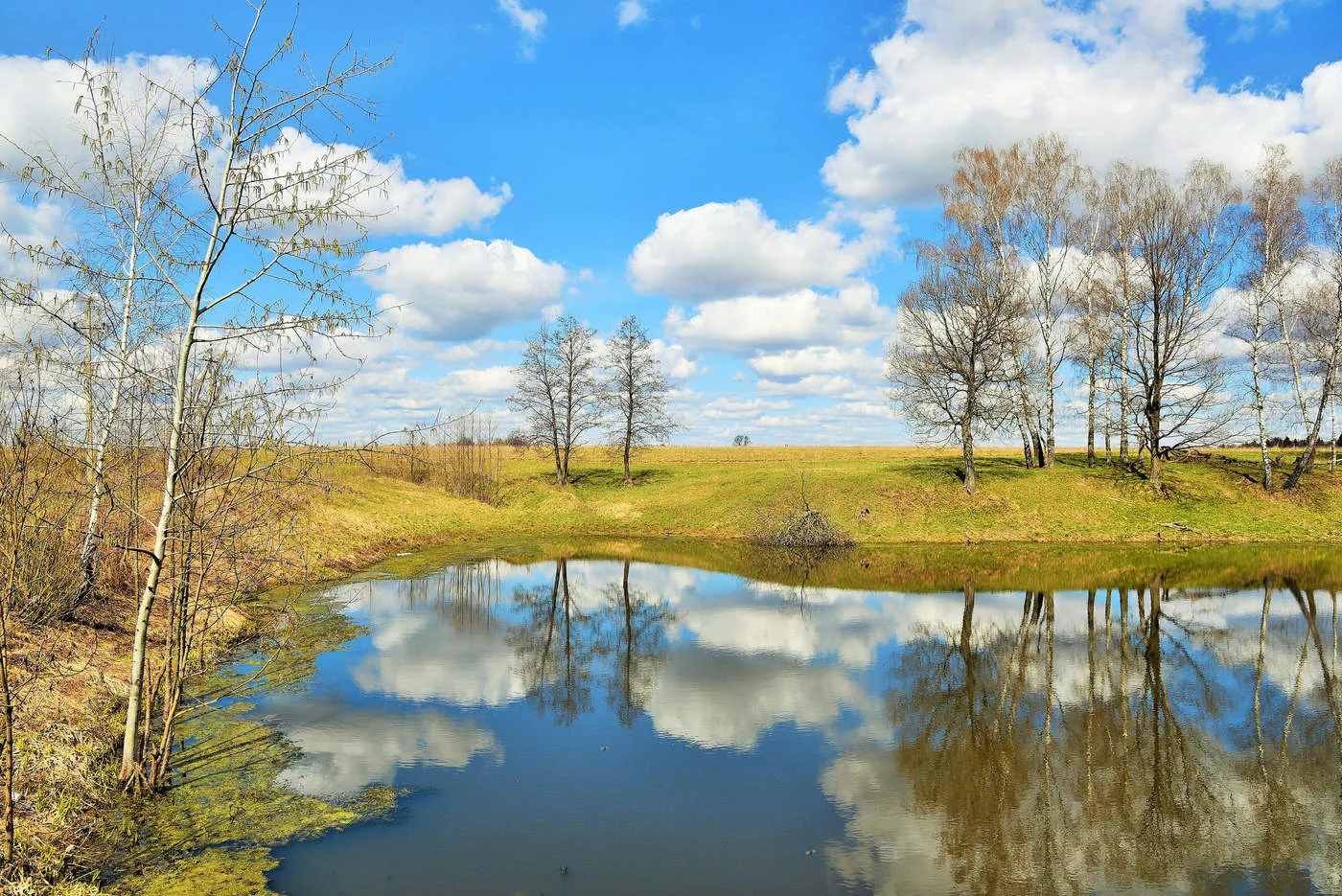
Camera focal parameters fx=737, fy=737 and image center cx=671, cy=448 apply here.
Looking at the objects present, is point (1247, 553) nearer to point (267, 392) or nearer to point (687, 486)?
point (687, 486)

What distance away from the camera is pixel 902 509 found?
118 feet

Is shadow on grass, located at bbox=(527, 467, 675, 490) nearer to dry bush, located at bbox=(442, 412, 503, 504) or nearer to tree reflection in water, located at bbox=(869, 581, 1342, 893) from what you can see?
dry bush, located at bbox=(442, 412, 503, 504)

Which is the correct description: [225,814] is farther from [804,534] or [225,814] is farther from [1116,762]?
[804,534]

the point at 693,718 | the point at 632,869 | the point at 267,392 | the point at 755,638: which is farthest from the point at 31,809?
the point at 755,638

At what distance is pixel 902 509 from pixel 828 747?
89.3 ft

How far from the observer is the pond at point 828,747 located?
730 cm

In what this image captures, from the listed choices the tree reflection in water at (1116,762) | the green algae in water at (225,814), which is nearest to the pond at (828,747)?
the tree reflection in water at (1116,762)

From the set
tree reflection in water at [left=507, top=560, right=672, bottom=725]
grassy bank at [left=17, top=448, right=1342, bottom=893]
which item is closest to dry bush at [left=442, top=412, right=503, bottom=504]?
grassy bank at [left=17, top=448, right=1342, bottom=893]

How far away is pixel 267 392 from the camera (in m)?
7.60

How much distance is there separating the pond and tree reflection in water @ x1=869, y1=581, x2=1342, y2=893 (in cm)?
4

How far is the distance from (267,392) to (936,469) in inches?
1506

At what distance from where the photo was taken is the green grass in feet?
107

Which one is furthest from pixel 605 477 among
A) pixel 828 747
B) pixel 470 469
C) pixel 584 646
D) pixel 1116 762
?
pixel 1116 762

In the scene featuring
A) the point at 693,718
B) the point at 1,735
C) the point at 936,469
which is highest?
the point at 936,469
